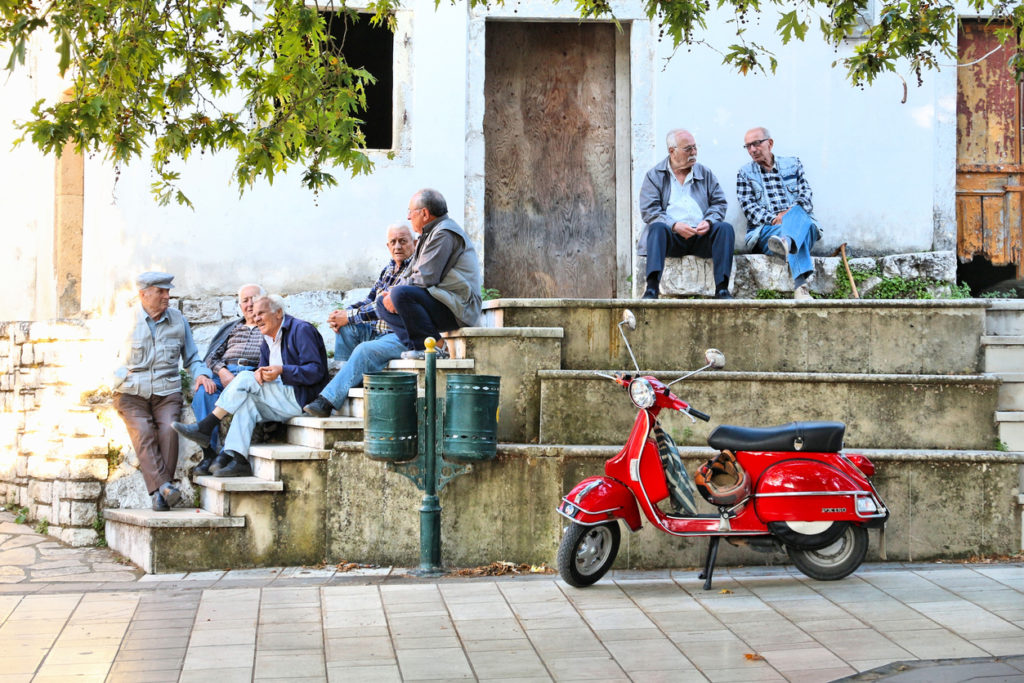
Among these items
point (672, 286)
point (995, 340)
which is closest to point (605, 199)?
point (672, 286)

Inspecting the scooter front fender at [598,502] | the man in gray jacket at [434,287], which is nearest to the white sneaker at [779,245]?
the man in gray jacket at [434,287]

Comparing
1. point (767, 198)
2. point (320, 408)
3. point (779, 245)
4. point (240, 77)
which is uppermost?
point (240, 77)

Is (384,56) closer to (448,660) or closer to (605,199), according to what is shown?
(605,199)

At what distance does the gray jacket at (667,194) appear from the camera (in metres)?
8.98

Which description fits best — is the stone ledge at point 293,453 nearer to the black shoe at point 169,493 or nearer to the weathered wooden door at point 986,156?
the black shoe at point 169,493

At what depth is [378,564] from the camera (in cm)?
714

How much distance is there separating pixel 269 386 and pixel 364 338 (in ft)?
3.00

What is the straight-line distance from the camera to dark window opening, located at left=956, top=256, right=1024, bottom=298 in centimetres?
1041

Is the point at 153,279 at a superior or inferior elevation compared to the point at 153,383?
superior

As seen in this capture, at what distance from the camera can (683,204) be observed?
29.9 feet

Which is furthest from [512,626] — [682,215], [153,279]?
[682,215]

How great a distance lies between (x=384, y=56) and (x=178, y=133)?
4.65 metres

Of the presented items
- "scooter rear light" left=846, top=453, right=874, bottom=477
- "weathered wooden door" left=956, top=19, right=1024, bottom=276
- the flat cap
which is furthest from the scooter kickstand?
"weathered wooden door" left=956, top=19, right=1024, bottom=276

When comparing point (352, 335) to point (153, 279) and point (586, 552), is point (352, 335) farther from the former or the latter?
point (586, 552)
